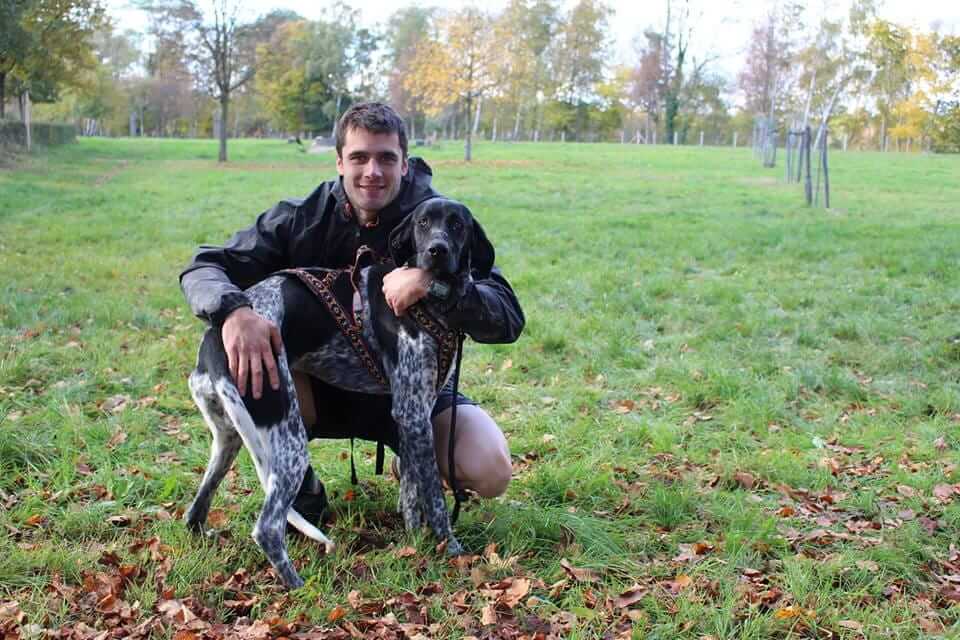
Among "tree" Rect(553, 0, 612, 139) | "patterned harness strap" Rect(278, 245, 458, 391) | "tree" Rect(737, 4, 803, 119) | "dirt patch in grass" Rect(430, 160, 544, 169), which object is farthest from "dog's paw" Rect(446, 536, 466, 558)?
"tree" Rect(553, 0, 612, 139)

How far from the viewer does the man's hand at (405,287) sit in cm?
286

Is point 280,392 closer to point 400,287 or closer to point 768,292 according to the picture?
point 400,287

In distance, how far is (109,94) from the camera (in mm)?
51406

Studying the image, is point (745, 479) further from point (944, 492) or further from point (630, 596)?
point (630, 596)

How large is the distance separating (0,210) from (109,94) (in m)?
43.4

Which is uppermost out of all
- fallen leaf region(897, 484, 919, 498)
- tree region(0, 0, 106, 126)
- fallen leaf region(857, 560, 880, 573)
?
tree region(0, 0, 106, 126)

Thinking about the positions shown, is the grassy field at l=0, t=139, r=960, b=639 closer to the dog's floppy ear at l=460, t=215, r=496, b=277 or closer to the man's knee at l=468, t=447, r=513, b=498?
the man's knee at l=468, t=447, r=513, b=498

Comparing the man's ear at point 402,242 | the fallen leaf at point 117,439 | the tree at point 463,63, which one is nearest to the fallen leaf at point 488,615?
the man's ear at point 402,242

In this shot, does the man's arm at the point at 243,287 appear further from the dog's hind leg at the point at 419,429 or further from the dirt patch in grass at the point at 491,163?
the dirt patch in grass at the point at 491,163

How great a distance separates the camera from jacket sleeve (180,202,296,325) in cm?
299

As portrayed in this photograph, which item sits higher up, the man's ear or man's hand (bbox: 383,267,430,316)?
the man's ear

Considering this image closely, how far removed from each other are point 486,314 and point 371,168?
2.17 ft

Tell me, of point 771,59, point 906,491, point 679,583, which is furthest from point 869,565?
point 771,59

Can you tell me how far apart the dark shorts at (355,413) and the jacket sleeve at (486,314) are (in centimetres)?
37
